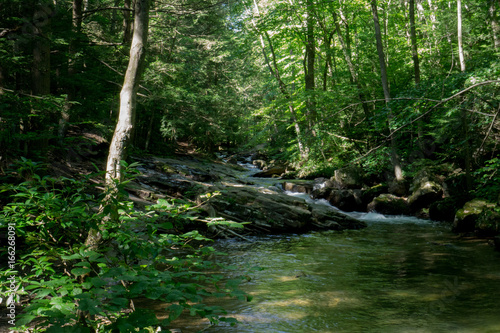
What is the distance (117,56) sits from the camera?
11516mm

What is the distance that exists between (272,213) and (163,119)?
11.5 metres

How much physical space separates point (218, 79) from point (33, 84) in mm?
20128

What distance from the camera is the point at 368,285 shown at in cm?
550

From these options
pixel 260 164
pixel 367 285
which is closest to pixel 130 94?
pixel 367 285

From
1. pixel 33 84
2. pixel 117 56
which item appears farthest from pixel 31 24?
pixel 117 56

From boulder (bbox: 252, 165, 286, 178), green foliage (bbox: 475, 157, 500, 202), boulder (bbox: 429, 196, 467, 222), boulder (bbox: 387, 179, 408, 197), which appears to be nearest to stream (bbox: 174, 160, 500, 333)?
green foliage (bbox: 475, 157, 500, 202)

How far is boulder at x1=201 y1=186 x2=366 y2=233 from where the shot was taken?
990 centimetres

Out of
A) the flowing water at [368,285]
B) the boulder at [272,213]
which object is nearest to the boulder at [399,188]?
the boulder at [272,213]

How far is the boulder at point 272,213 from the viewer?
9.90 m

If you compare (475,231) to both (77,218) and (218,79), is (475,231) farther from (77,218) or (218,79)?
(218,79)

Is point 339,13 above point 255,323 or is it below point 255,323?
above

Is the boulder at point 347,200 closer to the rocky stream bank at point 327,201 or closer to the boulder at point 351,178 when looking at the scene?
the rocky stream bank at point 327,201

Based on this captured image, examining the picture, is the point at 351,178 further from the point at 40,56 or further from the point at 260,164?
the point at 40,56

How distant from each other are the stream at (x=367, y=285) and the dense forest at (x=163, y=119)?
95cm
